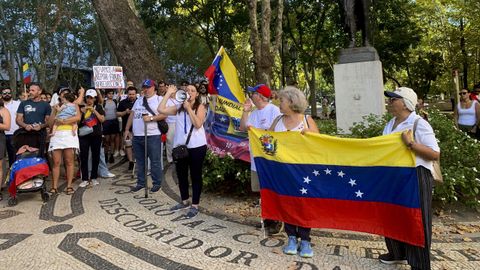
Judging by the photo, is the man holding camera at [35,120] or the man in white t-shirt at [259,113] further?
the man holding camera at [35,120]

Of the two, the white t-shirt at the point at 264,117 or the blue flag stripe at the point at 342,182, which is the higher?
the white t-shirt at the point at 264,117

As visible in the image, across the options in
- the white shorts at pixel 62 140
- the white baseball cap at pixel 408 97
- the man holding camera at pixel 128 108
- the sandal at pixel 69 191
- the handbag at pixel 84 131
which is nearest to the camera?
the white baseball cap at pixel 408 97

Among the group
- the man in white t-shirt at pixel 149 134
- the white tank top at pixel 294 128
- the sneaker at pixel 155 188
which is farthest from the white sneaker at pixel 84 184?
the white tank top at pixel 294 128

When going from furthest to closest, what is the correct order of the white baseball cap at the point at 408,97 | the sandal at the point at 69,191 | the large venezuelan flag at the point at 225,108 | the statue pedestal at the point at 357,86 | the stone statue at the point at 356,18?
1. the stone statue at the point at 356,18
2. the statue pedestal at the point at 357,86
3. the sandal at the point at 69,191
4. the large venezuelan flag at the point at 225,108
5. the white baseball cap at the point at 408,97

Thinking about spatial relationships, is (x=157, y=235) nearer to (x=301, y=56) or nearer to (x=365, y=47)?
(x=365, y=47)

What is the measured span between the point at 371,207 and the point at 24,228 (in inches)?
171

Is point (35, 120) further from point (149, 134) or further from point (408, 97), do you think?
point (408, 97)

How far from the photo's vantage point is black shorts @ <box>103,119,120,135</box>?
381 inches

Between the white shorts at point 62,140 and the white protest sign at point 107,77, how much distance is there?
2.70 m

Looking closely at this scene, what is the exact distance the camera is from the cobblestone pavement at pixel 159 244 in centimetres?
411

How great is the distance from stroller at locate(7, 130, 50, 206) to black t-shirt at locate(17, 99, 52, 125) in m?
0.32

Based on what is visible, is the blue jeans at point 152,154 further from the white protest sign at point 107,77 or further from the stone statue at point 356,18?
the stone statue at point 356,18

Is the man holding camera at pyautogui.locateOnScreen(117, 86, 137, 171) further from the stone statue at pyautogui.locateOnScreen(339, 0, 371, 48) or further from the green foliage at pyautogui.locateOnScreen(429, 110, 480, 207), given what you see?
the green foliage at pyautogui.locateOnScreen(429, 110, 480, 207)

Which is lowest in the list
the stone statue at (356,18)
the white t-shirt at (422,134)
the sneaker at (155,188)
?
the sneaker at (155,188)
